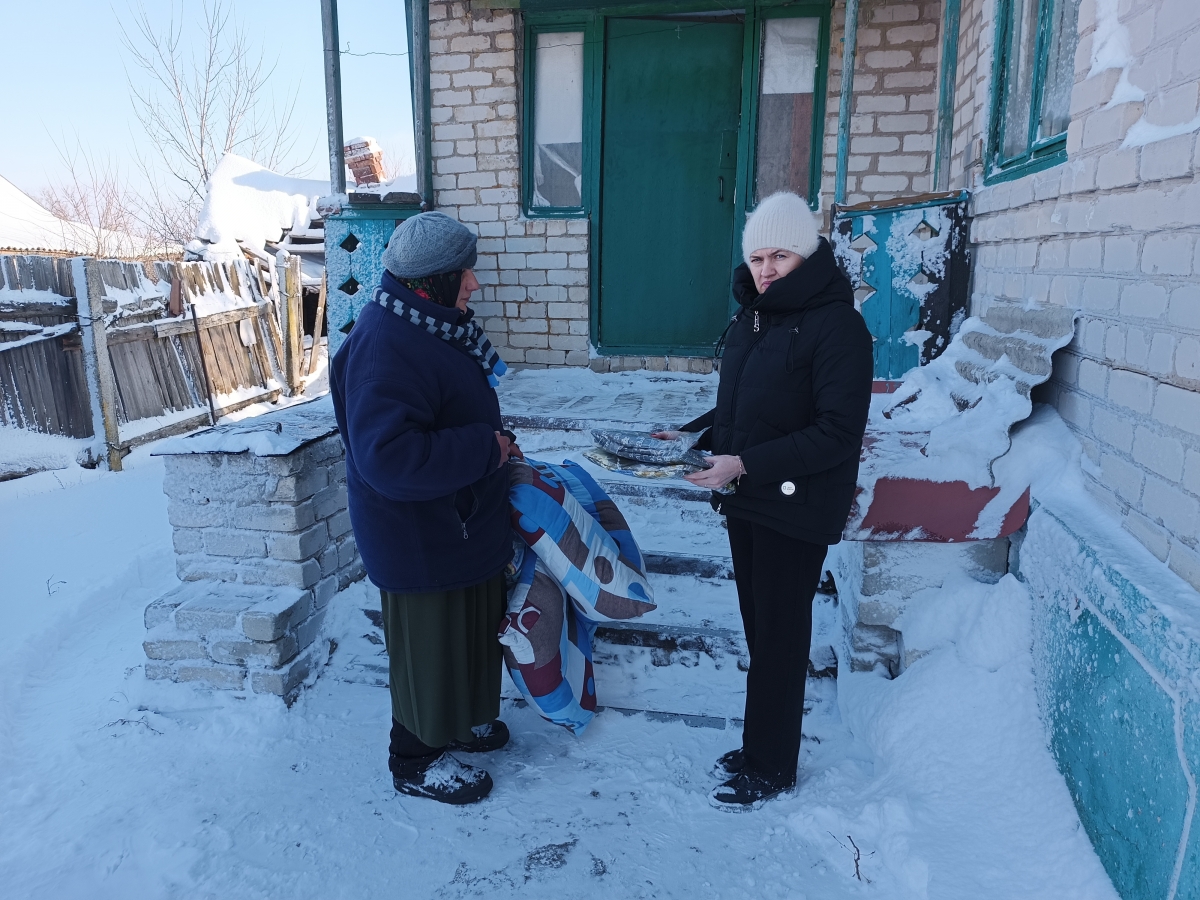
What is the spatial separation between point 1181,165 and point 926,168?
356 cm

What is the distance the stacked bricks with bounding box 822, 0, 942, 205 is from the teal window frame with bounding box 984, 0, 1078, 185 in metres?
1.43

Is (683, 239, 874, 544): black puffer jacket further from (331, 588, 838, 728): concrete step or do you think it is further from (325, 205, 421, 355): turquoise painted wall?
(325, 205, 421, 355): turquoise painted wall

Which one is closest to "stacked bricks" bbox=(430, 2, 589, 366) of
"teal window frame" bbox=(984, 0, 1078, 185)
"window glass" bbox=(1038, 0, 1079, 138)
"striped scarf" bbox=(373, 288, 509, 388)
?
"teal window frame" bbox=(984, 0, 1078, 185)

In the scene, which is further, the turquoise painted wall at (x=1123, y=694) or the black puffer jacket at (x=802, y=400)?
the black puffer jacket at (x=802, y=400)

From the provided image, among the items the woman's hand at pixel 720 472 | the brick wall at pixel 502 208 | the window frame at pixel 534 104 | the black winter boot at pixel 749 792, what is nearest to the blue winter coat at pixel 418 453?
the woman's hand at pixel 720 472

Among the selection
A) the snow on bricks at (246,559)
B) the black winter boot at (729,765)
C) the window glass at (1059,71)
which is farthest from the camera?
the snow on bricks at (246,559)

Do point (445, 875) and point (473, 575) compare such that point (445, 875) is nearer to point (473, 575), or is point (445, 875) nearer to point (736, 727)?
point (473, 575)

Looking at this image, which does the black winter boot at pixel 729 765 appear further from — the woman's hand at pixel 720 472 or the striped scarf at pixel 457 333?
the striped scarf at pixel 457 333

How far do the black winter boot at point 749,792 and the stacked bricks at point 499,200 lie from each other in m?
4.01

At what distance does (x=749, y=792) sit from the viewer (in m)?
2.28

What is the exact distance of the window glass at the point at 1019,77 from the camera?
321cm

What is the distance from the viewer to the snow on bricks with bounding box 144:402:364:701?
2.98m

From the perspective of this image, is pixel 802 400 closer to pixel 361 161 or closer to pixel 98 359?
pixel 98 359

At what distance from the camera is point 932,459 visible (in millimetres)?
2518
